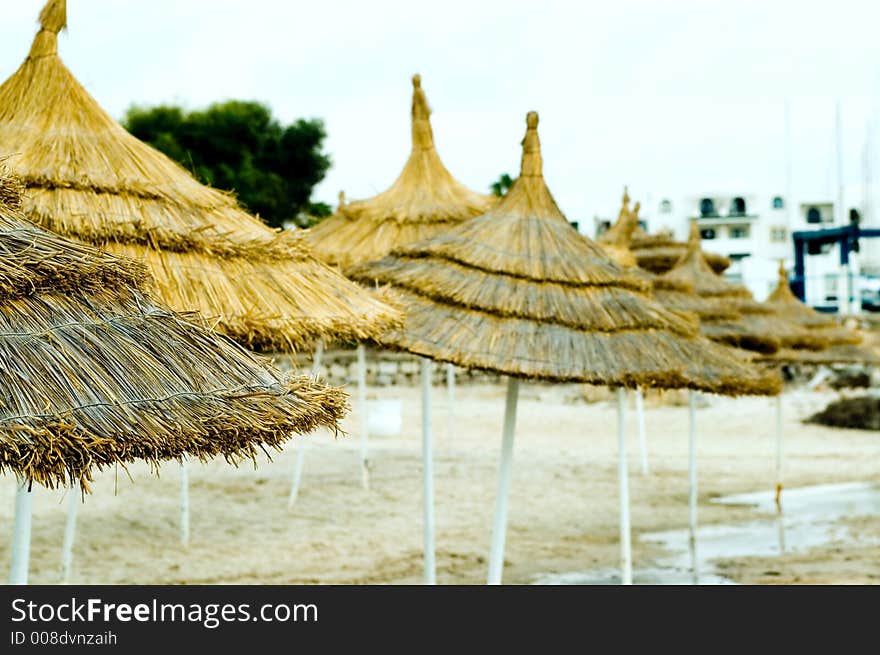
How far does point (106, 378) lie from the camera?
3.79 meters

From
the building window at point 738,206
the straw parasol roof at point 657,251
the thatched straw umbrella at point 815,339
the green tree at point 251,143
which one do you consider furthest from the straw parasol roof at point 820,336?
the building window at point 738,206

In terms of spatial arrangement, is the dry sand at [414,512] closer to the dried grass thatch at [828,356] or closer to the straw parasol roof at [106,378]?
the dried grass thatch at [828,356]

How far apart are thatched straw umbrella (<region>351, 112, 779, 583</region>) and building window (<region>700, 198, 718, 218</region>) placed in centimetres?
6143

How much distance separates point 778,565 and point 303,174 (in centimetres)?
2709

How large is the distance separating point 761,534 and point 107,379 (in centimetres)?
991

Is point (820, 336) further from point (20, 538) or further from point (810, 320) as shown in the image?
point (20, 538)

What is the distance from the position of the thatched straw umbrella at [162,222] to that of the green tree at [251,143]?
82.3 feet

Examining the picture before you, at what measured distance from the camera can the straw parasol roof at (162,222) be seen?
5996 mm

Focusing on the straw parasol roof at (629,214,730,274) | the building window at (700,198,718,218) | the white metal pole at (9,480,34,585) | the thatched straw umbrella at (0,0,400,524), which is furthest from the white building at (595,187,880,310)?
the white metal pole at (9,480,34,585)

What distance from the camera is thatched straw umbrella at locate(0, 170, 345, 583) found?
3.51 metres

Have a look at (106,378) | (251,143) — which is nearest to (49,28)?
(106,378)
